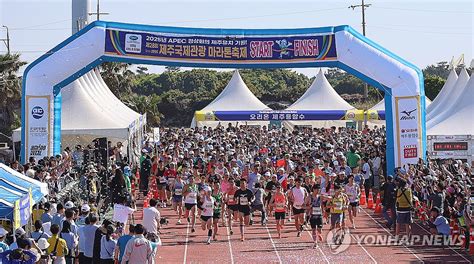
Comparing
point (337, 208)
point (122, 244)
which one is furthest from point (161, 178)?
point (122, 244)

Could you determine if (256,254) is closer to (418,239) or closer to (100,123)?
(418,239)

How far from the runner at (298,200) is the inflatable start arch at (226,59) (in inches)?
220

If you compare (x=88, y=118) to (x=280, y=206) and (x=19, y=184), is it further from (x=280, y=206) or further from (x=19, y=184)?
(x=19, y=184)

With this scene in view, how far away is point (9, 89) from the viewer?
132 feet

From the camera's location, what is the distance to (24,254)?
10.8m

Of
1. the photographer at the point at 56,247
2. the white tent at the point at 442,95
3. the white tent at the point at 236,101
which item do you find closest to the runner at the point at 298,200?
the photographer at the point at 56,247

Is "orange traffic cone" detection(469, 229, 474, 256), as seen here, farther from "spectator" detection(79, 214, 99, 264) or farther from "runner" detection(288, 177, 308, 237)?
"spectator" detection(79, 214, 99, 264)

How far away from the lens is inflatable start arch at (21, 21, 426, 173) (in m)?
22.9

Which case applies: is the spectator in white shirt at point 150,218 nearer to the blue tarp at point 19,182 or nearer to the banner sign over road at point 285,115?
the blue tarp at point 19,182

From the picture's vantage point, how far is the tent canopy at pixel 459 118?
26.9 m

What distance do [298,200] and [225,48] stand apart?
7279 millimetres

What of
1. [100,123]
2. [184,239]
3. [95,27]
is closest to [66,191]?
[184,239]

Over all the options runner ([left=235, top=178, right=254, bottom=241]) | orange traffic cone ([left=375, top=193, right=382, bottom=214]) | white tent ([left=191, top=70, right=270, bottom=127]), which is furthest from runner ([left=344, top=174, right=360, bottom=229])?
white tent ([left=191, top=70, right=270, bottom=127])

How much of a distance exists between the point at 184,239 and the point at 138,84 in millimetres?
75043
